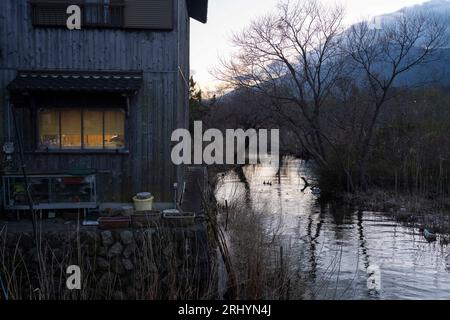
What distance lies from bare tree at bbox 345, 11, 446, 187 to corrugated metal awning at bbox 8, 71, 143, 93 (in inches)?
543

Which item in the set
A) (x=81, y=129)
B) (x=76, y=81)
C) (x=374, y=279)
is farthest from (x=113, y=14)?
(x=374, y=279)

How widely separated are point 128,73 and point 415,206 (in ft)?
37.2

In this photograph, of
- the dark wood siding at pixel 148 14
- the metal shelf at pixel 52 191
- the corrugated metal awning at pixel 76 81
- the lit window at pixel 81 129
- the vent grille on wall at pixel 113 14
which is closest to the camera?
the metal shelf at pixel 52 191

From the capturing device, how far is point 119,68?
32.0 ft

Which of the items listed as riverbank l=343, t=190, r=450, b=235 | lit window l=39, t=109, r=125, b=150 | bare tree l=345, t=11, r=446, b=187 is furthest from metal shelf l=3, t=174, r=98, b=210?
bare tree l=345, t=11, r=446, b=187

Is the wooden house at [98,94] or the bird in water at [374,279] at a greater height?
the wooden house at [98,94]

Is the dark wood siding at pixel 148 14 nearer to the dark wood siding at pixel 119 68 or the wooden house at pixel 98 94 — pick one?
the wooden house at pixel 98 94

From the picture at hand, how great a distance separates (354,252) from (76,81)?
299 inches

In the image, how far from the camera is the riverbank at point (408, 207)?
46.6ft

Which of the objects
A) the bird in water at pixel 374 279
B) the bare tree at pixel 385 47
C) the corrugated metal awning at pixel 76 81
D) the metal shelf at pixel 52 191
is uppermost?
the bare tree at pixel 385 47

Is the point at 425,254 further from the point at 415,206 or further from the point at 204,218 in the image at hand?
the point at 204,218

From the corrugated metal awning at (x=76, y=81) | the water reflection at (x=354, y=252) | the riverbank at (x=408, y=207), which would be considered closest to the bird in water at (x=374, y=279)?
the water reflection at (x=354, y=252)

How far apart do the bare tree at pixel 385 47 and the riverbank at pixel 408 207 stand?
1.97 meters

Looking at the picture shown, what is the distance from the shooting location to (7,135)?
31.8ft
